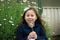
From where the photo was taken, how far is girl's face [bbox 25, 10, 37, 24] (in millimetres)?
3852

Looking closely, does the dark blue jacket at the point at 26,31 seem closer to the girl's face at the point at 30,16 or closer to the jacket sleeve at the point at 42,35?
the jacket sleeve at the point at 42,35

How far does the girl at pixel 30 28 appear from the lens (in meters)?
3.85

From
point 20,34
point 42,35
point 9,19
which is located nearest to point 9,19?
point 9,19

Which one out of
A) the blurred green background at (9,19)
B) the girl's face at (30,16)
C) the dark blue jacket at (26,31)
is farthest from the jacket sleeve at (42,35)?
the blurred green background at (9,19)

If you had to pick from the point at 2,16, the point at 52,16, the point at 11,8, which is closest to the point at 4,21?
Result: the point at 2,16

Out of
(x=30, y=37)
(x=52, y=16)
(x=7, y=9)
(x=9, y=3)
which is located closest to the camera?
(x=30, y=37)

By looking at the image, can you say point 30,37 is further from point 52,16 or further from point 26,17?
point 52,16

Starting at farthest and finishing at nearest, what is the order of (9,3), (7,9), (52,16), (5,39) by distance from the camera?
(52,16)
(9,3)
(7,9)
(5,39)

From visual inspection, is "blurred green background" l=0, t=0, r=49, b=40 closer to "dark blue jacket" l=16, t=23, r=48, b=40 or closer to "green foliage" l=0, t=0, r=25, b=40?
"green foliage" l=0, t=0, r=25, b=40

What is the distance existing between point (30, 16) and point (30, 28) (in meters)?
0.19

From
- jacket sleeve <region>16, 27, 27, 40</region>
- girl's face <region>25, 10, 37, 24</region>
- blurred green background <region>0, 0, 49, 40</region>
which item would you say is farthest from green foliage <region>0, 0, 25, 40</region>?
girl's face <region>25, 10, 37, 24</region>

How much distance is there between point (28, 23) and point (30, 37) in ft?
0.74

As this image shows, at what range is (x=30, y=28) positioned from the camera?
12.9ft

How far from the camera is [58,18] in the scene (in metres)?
9.35
